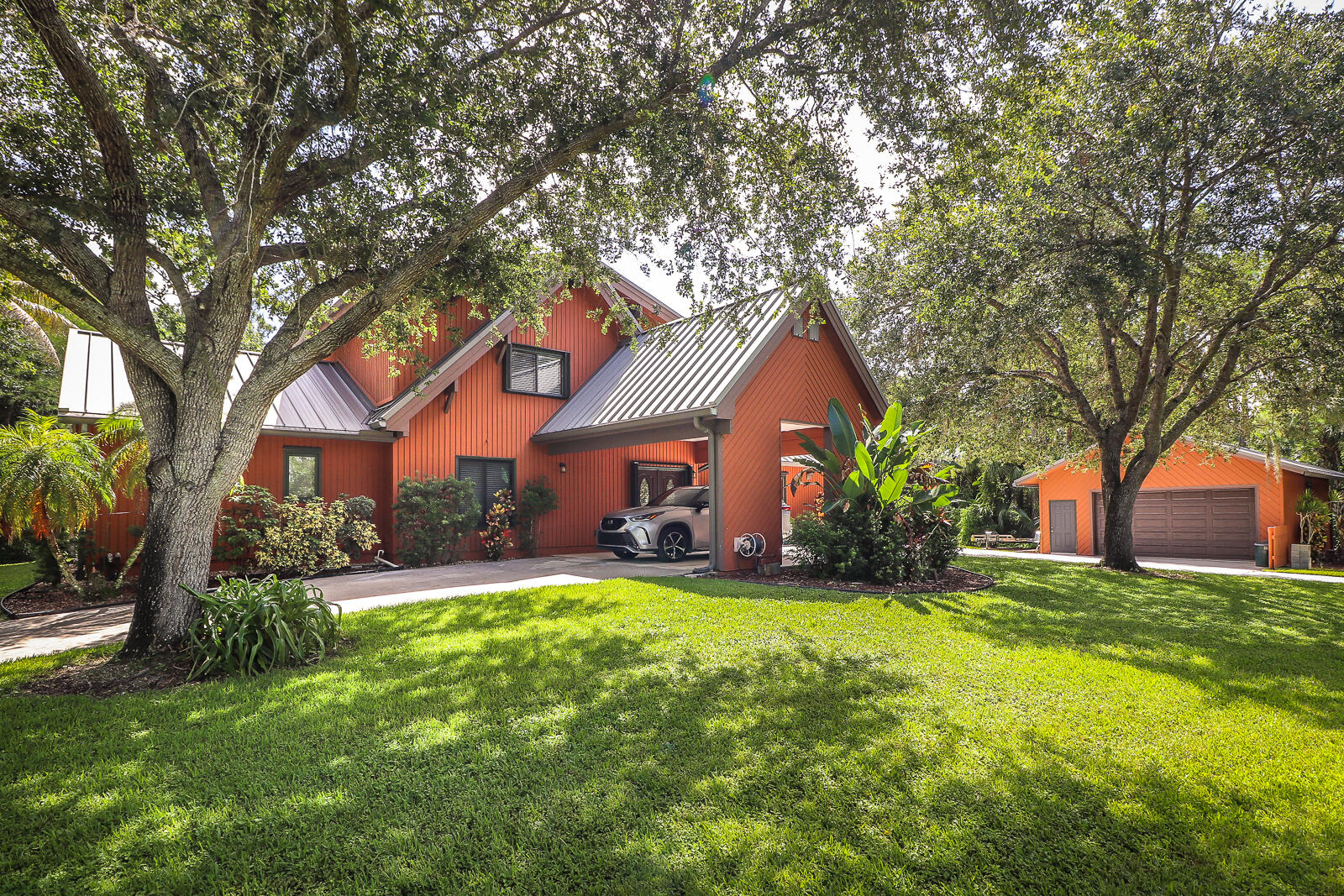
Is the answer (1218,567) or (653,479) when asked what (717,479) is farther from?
(1218,567)

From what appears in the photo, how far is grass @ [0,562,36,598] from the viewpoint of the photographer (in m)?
9.91

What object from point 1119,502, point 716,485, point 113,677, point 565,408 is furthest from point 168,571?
point 1119,502

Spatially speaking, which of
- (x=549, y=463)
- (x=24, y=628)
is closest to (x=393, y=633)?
(x=24, y=628)

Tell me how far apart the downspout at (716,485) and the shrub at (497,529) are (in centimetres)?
495

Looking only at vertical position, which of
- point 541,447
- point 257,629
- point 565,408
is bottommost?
point 257,629

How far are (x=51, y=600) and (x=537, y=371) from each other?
8901 mm

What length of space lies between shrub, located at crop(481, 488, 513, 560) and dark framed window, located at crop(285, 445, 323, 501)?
320 centimetres

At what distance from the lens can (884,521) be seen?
923 cm

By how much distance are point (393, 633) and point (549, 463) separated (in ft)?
Result: 27.4

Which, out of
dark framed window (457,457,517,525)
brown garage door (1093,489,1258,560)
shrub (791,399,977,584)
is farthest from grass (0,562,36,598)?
brown garage door (1093,489,1258,560)

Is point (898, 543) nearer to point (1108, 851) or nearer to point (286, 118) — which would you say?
point (1108, 851)

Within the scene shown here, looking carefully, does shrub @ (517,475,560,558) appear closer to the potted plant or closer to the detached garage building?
the detached garage building

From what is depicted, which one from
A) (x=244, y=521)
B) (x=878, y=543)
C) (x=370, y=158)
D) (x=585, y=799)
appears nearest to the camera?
(x=585, y=799)

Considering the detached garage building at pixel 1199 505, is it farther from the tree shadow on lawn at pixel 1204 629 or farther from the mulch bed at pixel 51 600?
the mulch bed at pixel 51 600
